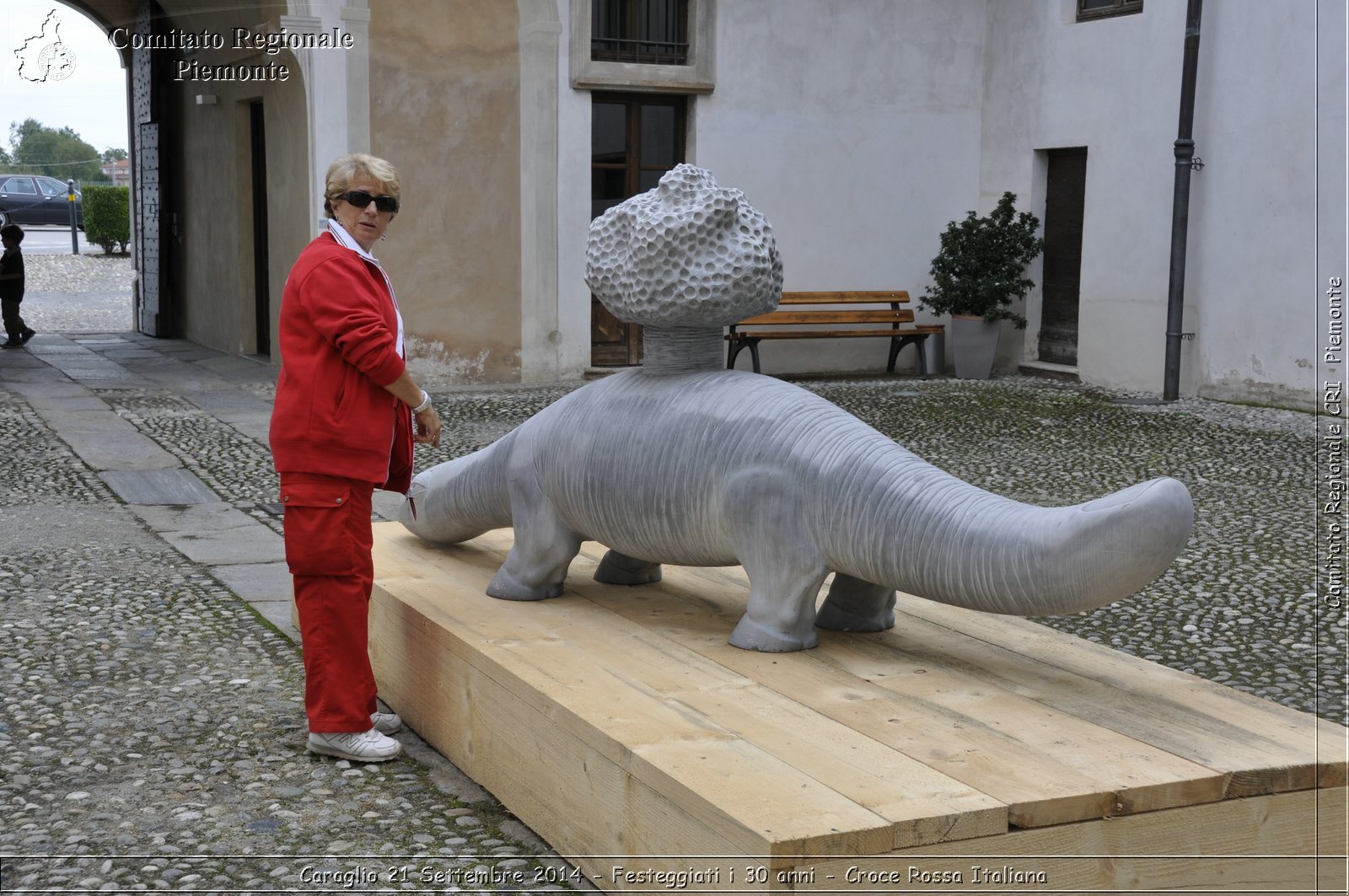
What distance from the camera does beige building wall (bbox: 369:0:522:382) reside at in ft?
37.9

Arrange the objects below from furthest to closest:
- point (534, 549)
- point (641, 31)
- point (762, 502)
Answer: point (641, 31)
point (534, 549)
point (762, 502)

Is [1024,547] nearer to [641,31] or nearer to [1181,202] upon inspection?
[1181,202]

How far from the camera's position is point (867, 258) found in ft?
44.3

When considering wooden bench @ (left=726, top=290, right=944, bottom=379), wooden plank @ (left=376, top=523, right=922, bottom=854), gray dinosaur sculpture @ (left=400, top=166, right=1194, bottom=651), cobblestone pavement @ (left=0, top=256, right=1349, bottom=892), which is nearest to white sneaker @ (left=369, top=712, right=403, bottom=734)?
cobblestone pavement @ (left=0, top=256, right=1349, bottom=892)

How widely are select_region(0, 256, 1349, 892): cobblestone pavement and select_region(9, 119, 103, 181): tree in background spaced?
2341 cm

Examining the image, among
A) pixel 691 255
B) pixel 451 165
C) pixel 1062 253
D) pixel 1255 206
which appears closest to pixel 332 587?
pixel 691 255

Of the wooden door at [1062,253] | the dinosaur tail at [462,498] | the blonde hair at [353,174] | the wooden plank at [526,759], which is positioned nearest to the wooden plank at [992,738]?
the wooden plank at [526,759]

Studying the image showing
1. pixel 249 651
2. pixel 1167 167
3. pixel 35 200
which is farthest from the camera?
pixel 35 200

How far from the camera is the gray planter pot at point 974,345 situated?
13078 mm

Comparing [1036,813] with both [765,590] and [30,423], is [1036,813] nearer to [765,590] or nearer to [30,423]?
[765,590]

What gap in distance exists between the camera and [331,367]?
334 cm

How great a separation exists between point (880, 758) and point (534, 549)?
140 cm

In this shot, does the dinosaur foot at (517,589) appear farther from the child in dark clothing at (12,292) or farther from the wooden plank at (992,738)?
the child in dark clothing at (12,292)

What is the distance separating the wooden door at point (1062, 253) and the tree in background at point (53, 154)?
23524 millimetres
